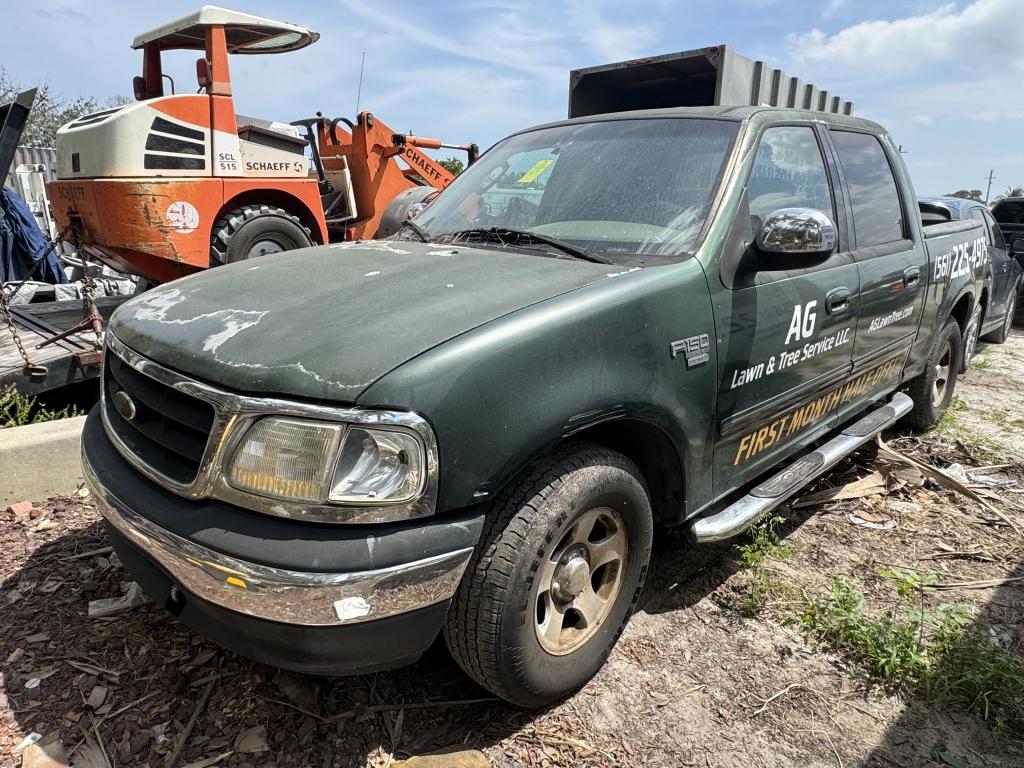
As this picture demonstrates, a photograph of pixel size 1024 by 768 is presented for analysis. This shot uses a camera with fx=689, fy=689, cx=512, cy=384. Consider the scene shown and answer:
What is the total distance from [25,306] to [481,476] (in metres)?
5.09

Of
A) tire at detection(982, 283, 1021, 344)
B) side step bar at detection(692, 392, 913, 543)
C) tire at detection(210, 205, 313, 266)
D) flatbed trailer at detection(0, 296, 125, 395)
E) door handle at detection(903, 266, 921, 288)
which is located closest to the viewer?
side step bar at detection(692, 392, 913, 543)

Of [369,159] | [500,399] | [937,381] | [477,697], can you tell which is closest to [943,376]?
[937,381]

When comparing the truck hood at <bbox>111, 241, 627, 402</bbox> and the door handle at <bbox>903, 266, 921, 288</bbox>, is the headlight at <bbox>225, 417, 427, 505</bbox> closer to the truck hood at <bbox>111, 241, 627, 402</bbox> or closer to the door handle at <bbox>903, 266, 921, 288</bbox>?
the truck hood at <bbox>111, 241, 627, 402</bbox>

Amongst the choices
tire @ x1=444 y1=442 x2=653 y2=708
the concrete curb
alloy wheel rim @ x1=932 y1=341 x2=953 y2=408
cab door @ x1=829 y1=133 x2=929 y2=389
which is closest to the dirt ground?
tire @ x1=444 y1=442 x2=653 y2=708

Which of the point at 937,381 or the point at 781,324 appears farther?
the point at 937,381

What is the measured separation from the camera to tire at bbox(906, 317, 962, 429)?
180 inches

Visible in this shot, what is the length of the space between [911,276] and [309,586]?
3547mm

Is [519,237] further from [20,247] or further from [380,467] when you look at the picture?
[20,247]

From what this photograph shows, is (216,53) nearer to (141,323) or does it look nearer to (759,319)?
(141,323)

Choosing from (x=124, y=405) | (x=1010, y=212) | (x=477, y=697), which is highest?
(x=1010, y=212)

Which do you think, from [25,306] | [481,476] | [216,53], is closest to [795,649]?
[481,476]

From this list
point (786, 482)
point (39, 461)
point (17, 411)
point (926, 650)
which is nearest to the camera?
point (926, 650)

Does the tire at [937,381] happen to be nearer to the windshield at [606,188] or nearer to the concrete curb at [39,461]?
the windshield at [606,188]

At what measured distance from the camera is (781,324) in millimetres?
2711
